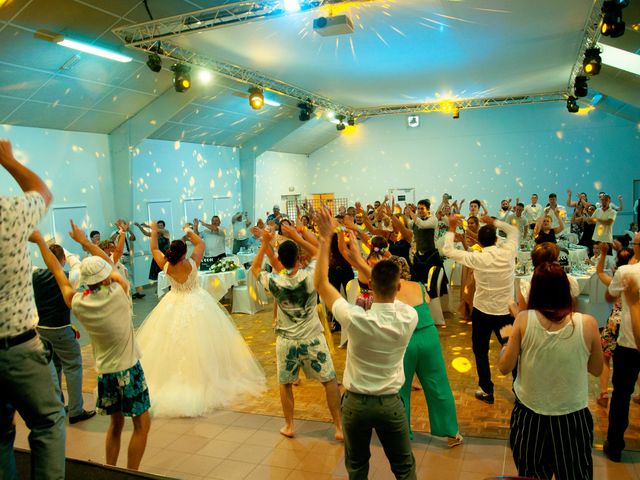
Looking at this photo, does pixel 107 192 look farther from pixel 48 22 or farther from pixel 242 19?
pixel 242 19

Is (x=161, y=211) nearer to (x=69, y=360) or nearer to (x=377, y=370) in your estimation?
(x=69, y=360)

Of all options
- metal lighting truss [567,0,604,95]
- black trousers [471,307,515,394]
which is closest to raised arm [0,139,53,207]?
black trousers [471,307,515,394]

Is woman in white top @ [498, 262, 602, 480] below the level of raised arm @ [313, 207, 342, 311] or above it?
below

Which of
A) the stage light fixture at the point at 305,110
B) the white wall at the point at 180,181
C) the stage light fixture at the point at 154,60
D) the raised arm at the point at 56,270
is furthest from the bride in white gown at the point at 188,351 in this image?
the stage light fixture at the point at 305,110

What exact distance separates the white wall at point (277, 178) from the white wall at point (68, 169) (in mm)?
5613

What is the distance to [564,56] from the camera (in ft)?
28.4

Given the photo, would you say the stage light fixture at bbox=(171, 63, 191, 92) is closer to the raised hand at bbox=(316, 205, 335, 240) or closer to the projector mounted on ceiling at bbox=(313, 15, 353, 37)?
the projector mounted on ceiling at bbox=(313, 15, 353, 37)

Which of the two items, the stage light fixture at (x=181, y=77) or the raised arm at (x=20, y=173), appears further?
the stage light fixture at (x=181, y=77)

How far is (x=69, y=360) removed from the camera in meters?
4.14

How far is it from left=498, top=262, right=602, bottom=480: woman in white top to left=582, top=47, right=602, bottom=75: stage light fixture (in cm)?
607

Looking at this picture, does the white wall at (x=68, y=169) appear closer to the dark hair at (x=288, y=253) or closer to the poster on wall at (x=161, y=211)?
the poster on wall at (x=161, y=211)

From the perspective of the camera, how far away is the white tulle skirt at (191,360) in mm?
4355

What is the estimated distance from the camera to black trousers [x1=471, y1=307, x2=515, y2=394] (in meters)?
4.07

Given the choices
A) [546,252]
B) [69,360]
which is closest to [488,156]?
[546,252]
